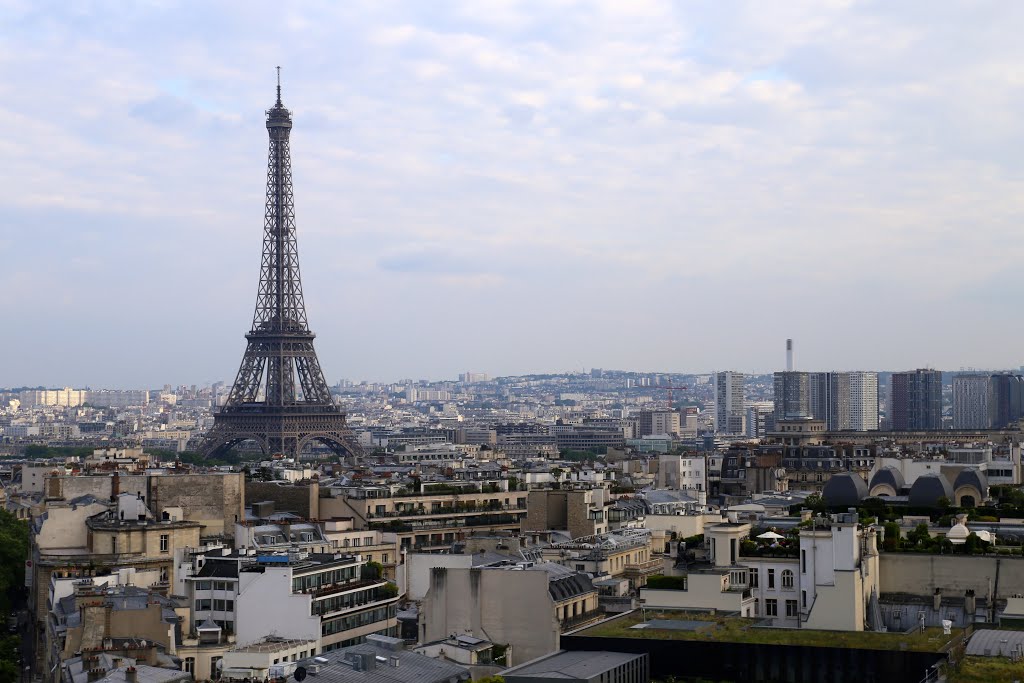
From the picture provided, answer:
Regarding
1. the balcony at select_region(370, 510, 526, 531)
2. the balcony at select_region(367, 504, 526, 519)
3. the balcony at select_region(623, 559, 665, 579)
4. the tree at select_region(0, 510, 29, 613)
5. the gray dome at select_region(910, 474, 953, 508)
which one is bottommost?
the tree at select_region(0, 510, 29, 613)

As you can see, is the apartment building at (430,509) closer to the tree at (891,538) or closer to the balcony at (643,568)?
the balcony at (643,568)

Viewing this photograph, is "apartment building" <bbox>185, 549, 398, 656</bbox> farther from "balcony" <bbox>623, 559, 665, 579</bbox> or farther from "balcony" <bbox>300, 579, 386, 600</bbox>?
"balcony" <bbox>623, 559, 665, 579</bbox>

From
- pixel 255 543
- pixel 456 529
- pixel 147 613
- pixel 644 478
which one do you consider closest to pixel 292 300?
pixel 644 478

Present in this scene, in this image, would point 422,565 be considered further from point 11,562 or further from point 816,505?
point 11,562

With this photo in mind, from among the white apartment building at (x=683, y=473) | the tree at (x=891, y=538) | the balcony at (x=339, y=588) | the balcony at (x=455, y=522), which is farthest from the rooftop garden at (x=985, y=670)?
the white apartment building at (x=683, y=473)

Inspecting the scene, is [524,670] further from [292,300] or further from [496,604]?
[292,300]

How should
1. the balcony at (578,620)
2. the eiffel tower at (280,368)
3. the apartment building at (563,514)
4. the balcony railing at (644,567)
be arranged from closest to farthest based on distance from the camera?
1. the balcony at (578,620)
2. the balcony railing at (644,567)
3. the apartment building at (563,514)
4. the eiffel tower at (280,368)

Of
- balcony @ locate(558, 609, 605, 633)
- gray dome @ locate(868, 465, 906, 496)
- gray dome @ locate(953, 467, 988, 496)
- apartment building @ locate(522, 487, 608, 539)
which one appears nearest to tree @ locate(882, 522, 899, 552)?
balcony @ locate(558, 609, 605, 633)
